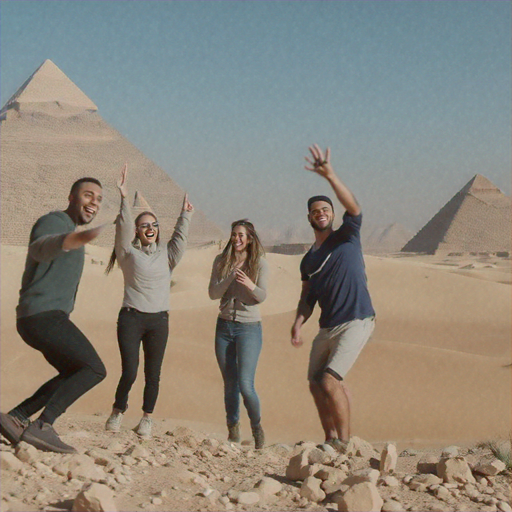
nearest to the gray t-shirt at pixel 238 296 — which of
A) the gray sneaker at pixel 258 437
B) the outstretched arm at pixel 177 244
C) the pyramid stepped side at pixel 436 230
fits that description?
the outstretched arm at pixel 177 244

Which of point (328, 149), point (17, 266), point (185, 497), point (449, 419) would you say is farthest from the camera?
point (17, 266)

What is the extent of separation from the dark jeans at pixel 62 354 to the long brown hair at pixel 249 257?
1178mm

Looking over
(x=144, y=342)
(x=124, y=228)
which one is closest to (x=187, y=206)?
(x=124, y=228)

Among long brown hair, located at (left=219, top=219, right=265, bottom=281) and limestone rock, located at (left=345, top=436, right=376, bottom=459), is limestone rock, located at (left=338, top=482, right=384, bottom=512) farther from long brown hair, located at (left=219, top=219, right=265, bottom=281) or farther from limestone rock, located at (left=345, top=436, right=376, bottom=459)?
long brown hair, located at (left=219, top=219, right=265, bottom=281)

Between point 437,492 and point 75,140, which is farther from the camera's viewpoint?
point 75,140

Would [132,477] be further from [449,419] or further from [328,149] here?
[449,419]

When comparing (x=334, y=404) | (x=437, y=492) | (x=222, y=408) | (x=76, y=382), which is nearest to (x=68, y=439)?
(x=76, y=382)

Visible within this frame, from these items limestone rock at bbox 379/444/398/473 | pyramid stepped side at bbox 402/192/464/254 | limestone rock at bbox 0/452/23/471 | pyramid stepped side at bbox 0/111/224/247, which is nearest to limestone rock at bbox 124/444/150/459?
limestone rock at bbox 0/452/23/471

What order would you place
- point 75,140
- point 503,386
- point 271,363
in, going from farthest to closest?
point 75,140
point 271,363
point 503,386

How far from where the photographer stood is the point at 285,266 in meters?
26.8

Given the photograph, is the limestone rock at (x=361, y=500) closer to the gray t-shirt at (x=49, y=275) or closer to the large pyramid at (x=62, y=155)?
the gray t-shirt at (x=49, y=275)

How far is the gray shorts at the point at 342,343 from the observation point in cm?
396

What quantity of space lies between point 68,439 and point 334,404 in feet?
4.57

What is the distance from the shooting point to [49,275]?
3.49 m
